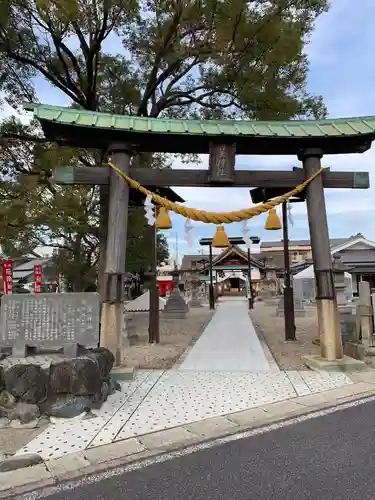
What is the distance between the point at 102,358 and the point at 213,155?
4.29m

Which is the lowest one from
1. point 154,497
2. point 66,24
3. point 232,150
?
point 154,497

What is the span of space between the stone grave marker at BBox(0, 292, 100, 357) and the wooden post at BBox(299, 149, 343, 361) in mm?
4199

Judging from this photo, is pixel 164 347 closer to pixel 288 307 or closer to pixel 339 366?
pixel 288 307

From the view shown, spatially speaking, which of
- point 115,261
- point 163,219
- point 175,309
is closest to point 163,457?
point 115,261

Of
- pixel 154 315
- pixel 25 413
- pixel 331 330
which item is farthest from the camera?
pixel 154 315

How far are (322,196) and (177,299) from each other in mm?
12684

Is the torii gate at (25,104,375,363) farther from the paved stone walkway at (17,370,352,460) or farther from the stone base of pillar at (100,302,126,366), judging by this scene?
the paved stone walkway at (17,370,352,460)

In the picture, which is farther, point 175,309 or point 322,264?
point 175,309

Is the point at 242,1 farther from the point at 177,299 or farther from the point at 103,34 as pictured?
the point at 177,299

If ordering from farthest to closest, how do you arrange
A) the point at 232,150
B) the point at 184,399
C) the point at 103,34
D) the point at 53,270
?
1. the point at 53,270
2. the point at 103,34
3. the point at 232,150
4. the point at 184,399

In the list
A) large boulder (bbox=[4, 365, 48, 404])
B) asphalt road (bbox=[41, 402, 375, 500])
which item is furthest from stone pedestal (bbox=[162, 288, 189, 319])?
asphalt road (bbox=[41, 402, 375, 500])

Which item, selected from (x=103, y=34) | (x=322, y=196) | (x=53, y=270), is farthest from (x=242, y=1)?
(x=53, y=270)

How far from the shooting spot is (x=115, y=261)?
7.14m

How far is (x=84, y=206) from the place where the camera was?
13125 millimetres
